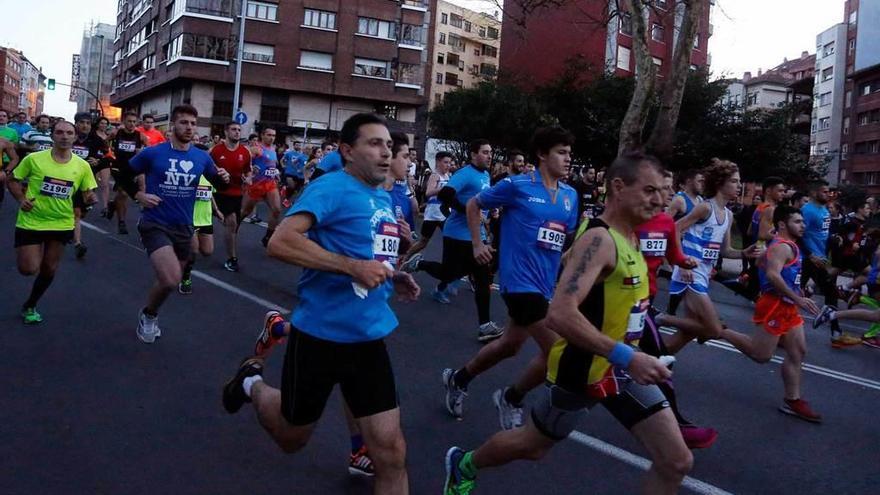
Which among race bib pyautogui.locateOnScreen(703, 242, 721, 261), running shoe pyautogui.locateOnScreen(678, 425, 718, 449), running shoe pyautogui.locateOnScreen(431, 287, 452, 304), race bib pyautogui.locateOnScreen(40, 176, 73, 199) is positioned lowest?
running shoe pyautogui.locateOnScreen(678, 425, 718, 449)

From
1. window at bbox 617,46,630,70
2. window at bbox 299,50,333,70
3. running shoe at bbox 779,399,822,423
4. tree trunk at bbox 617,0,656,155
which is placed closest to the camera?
running shoe at bbox 779,399,822,423

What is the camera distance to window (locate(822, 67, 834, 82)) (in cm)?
7942

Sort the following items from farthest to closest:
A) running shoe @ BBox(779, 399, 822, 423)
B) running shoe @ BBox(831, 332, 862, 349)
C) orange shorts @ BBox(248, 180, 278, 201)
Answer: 1. orange shorts @ BBox(248, 180, 278, 201)
2. running shoe @ BBox(831, 332, 862, 349)
3. running shoe @ BBox(779, 399, 822, 423)

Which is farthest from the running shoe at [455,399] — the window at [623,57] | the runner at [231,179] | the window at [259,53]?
the window at [623,57]

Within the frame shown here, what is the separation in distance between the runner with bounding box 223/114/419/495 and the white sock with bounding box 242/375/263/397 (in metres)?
0.25

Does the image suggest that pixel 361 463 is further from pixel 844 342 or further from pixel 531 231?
pixel 844 342

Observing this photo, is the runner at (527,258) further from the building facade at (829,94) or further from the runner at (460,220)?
the building facade at (829,94)

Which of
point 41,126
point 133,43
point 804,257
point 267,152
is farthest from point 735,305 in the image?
point 133,43

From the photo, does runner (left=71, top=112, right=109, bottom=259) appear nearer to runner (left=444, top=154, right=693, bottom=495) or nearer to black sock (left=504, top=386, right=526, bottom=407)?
black sock (left=504, top=386, right=526, bottom=407)

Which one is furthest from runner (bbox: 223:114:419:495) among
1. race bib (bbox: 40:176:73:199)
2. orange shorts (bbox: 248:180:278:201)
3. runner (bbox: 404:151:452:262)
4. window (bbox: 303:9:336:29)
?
window (bbox: 303:9:336:29)

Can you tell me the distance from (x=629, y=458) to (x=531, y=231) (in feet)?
5.28

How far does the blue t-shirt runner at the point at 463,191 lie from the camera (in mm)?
8523

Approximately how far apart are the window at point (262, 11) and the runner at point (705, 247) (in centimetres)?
4746

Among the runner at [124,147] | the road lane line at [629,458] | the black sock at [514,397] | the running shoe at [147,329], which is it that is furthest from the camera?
the runner at [124,147]
